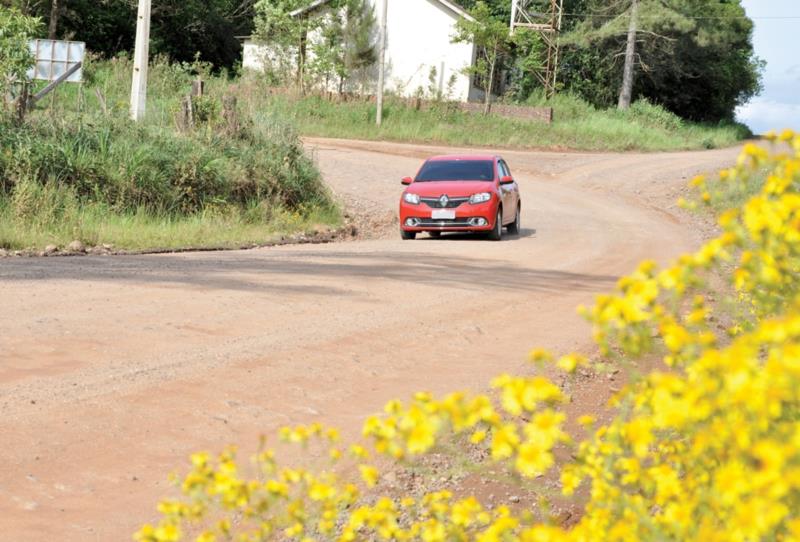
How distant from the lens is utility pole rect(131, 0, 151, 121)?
859 inches

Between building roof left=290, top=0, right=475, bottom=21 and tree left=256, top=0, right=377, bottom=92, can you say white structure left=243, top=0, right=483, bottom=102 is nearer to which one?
building roof left=290, top=0, right=475, bottom=21

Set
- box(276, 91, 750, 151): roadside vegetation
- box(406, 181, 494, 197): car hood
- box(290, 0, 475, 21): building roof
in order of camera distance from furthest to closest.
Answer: box(290, 0, 475, 21): building roof, box(276, 91, 750, 151): roadside vegetation, box(406, 181, 494, 197): car hood

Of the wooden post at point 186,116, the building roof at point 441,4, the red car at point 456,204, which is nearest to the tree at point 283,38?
the building roof at point 441,4

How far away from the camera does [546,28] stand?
197ft

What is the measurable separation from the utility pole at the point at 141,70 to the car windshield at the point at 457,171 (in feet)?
17.5

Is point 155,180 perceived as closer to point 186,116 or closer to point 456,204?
point 186,116

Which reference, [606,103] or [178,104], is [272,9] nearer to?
[606,103]

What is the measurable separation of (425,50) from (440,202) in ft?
119

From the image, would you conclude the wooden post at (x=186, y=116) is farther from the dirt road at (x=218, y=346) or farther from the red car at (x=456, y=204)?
the dirt road at (x=218, y=346)

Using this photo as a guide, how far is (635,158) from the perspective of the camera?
4472 centimetres

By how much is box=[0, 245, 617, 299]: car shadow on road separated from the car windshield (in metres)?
5.35

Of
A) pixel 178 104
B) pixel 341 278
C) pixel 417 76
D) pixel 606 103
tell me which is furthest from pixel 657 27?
pixel 341 278

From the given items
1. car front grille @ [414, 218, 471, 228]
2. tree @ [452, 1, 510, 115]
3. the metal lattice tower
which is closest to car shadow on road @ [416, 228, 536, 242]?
car front grille @ [414, 218, 471, 228]

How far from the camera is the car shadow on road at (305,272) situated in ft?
39.2
